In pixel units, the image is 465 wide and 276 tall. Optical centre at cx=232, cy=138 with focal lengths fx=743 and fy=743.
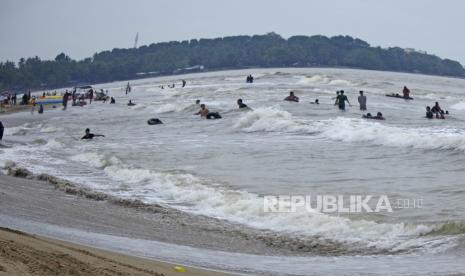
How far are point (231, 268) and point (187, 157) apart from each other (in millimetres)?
15471

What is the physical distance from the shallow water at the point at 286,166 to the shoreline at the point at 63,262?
311 cm

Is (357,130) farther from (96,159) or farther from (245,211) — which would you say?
(245,211)

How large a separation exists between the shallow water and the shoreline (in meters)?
3.11

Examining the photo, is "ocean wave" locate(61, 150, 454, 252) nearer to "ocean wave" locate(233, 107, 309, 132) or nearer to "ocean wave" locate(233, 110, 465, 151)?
"ocean wave" locate(233, 110, 465, 151)

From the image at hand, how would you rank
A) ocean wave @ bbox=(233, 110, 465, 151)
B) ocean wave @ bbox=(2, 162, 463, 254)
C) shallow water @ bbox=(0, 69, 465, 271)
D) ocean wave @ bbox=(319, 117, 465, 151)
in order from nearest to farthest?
1. ocean wave @ bbox=(2, 162, 463, 254)
2. shallow water @ bbox=(0, 69, 465, 271)
3. ocean wave @ bbox=(319, 117, 465, 151)
4. ocean wave @ bbox=(233, 110, 465, 151)

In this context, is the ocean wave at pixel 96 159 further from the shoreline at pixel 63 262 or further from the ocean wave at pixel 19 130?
the ocean wave at pixel 19 130

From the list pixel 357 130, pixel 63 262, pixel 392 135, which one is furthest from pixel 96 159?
pixel 63 262

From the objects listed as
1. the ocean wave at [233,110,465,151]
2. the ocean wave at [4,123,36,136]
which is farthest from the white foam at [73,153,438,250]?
the ocean wave at [4,123,36,136]

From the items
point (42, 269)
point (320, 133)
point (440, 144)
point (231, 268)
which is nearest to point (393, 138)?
point (440, 144)

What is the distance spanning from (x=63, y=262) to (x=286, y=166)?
1442 cm

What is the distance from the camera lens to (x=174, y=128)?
126 ft

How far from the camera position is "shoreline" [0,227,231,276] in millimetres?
6652

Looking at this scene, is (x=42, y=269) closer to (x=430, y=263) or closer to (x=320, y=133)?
(x=430, y=263)

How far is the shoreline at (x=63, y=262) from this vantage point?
665 cm
